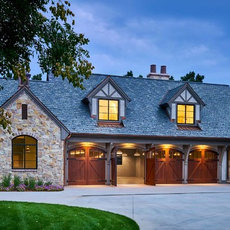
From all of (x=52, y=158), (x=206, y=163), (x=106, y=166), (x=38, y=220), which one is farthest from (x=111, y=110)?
(x=38, y=220)

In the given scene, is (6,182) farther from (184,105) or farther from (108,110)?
(184,105)

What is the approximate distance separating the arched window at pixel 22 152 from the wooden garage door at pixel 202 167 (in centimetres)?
1111

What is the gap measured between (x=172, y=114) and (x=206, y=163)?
438 centimetres

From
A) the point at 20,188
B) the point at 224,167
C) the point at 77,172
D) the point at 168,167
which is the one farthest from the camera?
the point at 224,167

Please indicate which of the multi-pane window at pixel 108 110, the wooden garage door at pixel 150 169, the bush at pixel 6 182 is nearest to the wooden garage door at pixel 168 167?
the wooden garage door at pixel 150 169

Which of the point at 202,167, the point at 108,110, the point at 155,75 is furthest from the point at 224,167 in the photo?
the point at 155,75

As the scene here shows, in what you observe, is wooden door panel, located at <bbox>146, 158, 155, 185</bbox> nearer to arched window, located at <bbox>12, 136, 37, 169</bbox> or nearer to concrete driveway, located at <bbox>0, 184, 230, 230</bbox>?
concrete driveway, located at <bbox>0, 184, 230, 230</bbox>

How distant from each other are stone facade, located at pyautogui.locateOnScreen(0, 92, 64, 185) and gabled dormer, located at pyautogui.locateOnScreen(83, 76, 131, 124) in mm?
3721

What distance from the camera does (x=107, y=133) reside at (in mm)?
21797

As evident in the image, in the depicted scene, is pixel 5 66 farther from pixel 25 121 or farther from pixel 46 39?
pixel 25 121

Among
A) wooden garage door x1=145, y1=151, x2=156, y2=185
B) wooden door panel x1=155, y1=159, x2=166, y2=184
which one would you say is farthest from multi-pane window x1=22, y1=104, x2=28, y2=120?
wooden door panel x1=155, y1=159, x2=166, y2=184

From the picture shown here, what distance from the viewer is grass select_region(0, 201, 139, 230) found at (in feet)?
31.0

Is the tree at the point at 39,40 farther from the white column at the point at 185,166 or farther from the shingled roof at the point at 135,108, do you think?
the white column at the point at 185,166

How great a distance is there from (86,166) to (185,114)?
8.13m
